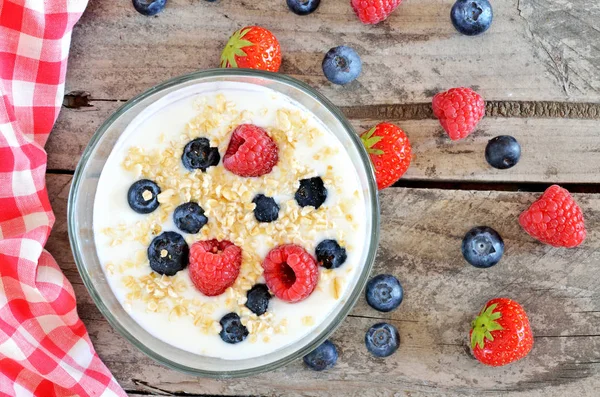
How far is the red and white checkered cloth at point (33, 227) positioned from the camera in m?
1.92

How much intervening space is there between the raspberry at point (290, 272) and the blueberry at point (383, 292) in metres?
0.32

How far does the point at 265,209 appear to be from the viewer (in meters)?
1.68

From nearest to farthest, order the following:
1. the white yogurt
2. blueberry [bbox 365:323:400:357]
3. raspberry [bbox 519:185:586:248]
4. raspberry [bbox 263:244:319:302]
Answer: raspberry [bbox 263:244:319:302], the white yogurt, raspberry [bbox 519:185:586:248], blueberry [bbox 365:323:400:357]

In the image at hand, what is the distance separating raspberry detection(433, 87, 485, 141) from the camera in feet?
6.14

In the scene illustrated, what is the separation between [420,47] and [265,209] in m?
0.73

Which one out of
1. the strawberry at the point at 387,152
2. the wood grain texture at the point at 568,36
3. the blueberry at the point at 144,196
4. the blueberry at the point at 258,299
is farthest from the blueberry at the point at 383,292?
the wood grain texture at the point at 568,36

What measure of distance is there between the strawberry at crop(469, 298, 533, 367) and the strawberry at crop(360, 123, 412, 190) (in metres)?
0.48

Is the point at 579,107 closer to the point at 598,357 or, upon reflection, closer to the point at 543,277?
the point at 543,277

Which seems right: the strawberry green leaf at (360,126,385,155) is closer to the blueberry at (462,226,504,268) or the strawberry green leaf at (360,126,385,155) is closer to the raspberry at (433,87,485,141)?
the raspberry at (433,87,485,141)

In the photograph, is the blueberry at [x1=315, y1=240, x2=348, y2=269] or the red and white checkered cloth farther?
the red and white checkered cloth

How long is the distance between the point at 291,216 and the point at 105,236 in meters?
0.50

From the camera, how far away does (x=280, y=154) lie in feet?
5.62

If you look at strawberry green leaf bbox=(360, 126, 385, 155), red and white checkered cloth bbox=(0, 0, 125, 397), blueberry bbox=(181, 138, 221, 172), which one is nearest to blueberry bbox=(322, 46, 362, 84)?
strawberry green leaf bbox=(360, 126, 385, 155)

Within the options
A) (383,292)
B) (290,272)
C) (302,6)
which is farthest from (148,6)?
(383,292)
